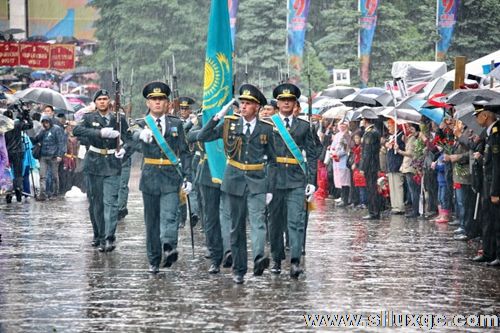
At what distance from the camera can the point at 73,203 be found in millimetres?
28141

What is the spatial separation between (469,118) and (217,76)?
3743 millimetres

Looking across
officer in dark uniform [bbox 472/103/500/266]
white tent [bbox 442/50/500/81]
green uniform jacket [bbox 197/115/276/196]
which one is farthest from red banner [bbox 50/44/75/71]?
green uniform jacket [bbox 197/115/276/196]

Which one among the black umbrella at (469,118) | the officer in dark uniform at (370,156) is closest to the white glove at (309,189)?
the black umbrella at (469,118)

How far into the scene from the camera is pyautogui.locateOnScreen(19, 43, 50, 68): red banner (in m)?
42.1

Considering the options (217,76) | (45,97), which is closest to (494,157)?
(217,76)

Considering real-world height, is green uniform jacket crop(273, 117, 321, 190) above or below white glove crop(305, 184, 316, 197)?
above

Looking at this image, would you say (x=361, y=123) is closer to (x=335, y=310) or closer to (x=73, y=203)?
(x=73, y=203)

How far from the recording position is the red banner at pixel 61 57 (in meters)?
45.6

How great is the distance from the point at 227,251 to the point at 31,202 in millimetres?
13313

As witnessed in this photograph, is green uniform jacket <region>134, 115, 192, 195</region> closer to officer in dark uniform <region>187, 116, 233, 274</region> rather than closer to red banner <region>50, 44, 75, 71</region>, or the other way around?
officer in dark uniform <region>187, 116, 233, 274</region>

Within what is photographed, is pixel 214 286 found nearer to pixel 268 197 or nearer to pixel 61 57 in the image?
pixel 268 197

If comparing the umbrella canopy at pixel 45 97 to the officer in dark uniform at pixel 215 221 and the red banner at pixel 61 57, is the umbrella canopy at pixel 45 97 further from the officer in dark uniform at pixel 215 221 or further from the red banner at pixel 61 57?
the officer in dark uniform at pixel 215 221

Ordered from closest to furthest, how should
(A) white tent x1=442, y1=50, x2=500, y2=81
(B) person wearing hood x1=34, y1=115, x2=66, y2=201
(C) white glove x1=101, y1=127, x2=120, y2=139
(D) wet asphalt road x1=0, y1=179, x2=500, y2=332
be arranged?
(D) wet asphalt road x1=0, y1=179, x2=500, y2=332
(C) white glove x1=101, y1=127, x2=120, y2=139
(A) white tent x1=442, y1=50, x2=500, y2=81
(B) person wearing hood x1=34, y1=115, x2=66, y2=201

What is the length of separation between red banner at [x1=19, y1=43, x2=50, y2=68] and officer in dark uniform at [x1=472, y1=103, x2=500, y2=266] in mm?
26436
